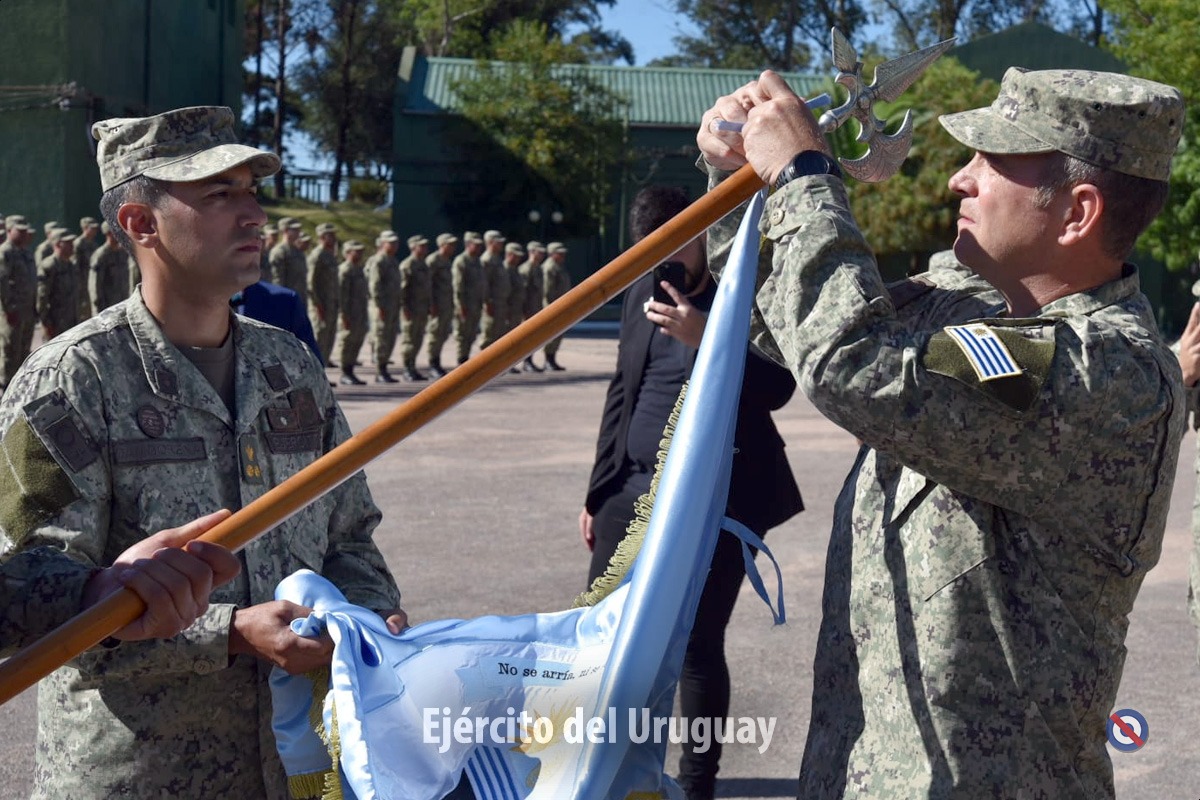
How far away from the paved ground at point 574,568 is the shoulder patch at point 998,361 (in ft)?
10.6

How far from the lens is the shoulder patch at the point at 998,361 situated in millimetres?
2119

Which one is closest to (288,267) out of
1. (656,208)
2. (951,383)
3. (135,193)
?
(656,208)

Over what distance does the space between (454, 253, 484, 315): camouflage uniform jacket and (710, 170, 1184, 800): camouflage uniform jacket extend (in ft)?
65.4

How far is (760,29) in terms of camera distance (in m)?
58.5

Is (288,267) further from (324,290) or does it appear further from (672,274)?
(672,274)

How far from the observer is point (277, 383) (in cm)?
306

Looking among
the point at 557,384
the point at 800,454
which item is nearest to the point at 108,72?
the point at 557,384

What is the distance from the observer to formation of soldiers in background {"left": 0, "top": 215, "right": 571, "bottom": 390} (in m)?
17.5

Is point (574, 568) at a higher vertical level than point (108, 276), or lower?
higher

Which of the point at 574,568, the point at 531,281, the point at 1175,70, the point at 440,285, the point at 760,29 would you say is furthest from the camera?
the point at 760,29

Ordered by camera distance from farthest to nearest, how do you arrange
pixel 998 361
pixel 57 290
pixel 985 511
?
pixel 57 290 → pixel 985 511 → pixel 998 361

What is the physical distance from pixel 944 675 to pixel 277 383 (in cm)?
155

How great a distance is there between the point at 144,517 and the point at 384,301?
18.0 metres

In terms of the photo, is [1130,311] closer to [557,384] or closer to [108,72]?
[557,384]
